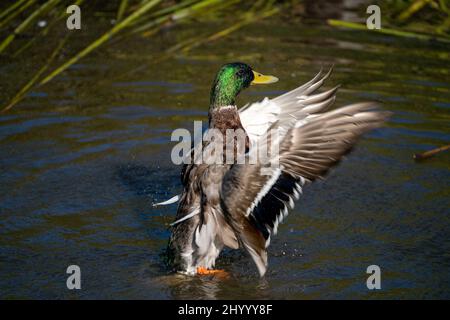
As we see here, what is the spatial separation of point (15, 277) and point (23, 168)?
5.62 feet

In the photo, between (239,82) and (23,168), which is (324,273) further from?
(23,168)

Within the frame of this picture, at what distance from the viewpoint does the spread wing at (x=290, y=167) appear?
4.38 meters

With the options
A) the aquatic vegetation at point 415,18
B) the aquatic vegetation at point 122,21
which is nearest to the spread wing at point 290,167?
the aquatic vegetation at point 122,21

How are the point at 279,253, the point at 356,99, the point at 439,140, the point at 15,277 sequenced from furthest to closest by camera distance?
1. the point at 356,99
2. the point at 439,140
3. the point at 279,253
4. the point at 15,277

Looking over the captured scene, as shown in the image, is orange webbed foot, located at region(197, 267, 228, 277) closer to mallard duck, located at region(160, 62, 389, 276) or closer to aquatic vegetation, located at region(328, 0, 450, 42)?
mallard duck, located at region(160, 62, 389, 276)

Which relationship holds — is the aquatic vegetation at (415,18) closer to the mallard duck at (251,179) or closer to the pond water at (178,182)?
the pond water at (178,182)

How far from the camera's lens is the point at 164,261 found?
509 cm

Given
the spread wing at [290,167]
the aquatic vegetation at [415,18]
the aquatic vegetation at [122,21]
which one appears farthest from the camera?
the aquatic vegetation at [415,18]

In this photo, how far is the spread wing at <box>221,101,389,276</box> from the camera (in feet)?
14.4

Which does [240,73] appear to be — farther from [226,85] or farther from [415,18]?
[415,18]

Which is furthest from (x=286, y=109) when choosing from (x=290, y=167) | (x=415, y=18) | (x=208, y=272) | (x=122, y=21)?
(x=415, y=18)

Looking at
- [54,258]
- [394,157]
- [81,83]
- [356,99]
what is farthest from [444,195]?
[81,83]

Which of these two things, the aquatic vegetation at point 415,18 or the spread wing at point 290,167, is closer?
the spread wing at point 290,167
